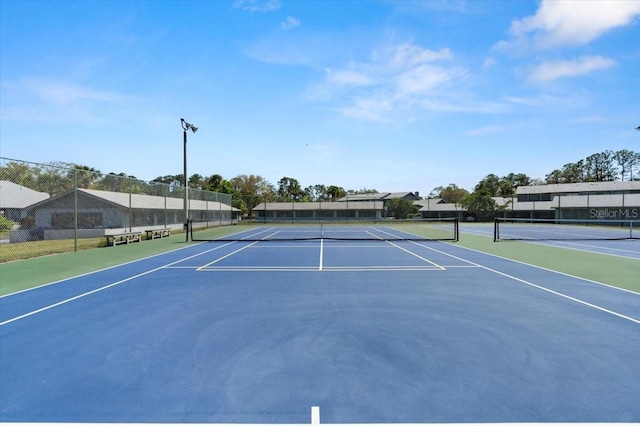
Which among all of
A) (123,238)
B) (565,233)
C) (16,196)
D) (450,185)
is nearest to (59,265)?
(16,196)

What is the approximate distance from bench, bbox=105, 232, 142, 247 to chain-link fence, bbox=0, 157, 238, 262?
0.75 m

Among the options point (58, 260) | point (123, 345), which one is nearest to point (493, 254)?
point (123, 345)

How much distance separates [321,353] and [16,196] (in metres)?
17.0

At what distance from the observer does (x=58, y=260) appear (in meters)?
12.5

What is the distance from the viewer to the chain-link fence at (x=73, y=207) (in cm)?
1389

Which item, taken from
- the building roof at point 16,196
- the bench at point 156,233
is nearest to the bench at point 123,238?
the bench at point 156,233

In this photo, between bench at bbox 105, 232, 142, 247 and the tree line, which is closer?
bench at bbox 105, 232, 142, 247

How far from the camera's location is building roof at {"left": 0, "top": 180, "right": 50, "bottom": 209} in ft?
45.7

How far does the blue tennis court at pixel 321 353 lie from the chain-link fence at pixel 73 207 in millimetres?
7989

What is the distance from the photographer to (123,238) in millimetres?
18531

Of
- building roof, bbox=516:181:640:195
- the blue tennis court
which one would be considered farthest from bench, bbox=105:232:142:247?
building roof, bbox=516:181:640:195

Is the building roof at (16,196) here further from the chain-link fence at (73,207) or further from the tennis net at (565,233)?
the tennis net at (565,233)

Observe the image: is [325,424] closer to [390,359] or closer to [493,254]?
[390,359]

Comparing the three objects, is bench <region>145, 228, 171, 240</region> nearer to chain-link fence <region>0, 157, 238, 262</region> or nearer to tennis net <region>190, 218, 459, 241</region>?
chain-link fence <region>0, 157, 238, 262</region>
